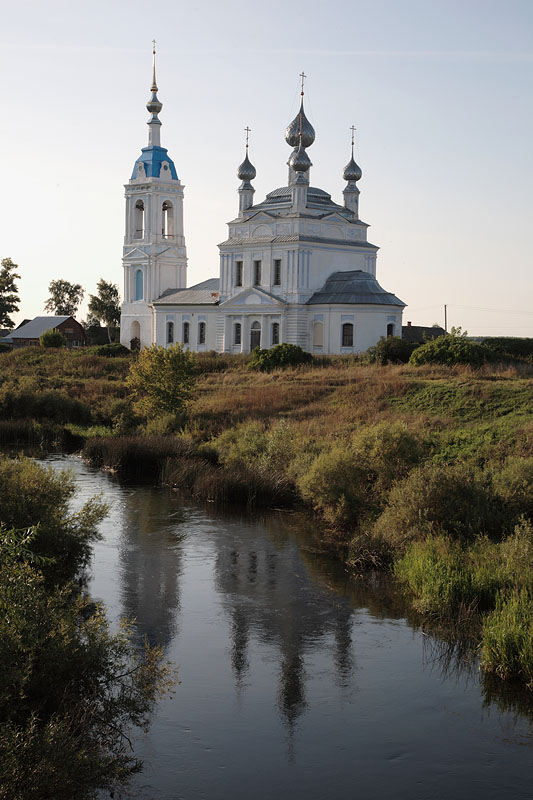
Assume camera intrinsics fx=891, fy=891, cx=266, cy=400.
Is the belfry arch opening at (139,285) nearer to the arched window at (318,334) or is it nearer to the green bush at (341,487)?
the arched window at (318,334)

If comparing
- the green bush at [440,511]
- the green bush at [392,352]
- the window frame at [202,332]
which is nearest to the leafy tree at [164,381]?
the green bush at [392,352]

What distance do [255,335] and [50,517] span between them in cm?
4040

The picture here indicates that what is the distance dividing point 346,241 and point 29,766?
50.5 m

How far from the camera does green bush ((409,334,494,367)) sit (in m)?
36.1

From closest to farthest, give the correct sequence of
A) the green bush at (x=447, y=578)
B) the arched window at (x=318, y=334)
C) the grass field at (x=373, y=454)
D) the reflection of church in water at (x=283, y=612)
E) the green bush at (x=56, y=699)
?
1. the green bush at (x=56, y=699)
2. the reflection of church in water at (x=283, y=612)
3. the green bush at (x=447, y=578)
4. the grass field at (x=373, y=454)
5. the arched window at (x=318, y=334)

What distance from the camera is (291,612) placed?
14352 mm

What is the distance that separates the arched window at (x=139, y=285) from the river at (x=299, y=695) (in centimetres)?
4836

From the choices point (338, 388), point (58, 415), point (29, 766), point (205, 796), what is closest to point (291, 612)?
point (205, 796)

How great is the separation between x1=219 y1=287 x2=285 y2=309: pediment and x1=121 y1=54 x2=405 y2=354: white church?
0.06m

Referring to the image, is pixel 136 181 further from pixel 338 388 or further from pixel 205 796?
pixel 205 796

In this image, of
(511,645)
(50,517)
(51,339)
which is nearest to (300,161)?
(51,339)

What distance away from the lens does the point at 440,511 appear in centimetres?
1673

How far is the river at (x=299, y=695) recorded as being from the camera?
31.0 ft

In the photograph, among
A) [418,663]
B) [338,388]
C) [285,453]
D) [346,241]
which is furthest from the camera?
[346,241]
